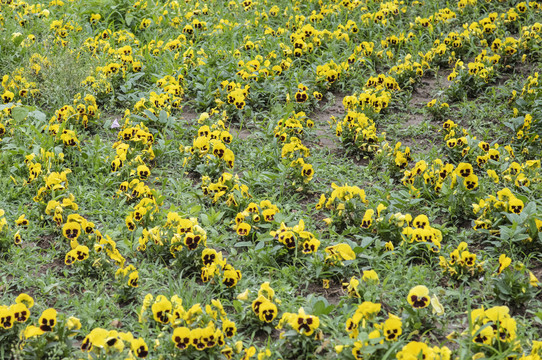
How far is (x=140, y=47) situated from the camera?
6.49 meters

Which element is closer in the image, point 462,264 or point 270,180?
point 462,264

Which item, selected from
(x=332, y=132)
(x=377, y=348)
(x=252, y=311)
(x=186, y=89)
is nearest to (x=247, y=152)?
(x=332, y=132)

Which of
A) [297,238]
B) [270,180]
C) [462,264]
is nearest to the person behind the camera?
[462,264]

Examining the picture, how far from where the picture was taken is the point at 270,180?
4.53 meters

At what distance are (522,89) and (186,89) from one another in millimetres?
3041

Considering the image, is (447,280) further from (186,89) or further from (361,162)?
(186,89)

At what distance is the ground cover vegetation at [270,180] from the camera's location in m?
3.14

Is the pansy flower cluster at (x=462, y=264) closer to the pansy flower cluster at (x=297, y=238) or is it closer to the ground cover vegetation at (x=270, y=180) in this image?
the ground cover vegetation at (x=270, y=180)

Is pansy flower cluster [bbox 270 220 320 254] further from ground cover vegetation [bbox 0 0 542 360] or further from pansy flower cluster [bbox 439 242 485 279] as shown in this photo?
pansy flower cluster [bbox 439 242 485 279]

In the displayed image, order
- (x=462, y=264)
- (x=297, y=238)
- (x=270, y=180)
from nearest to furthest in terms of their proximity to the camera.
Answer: (x=462, y=264), (x=297, y=238), (x=270, y=180)

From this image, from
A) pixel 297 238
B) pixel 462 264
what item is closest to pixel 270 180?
pixel 297 238

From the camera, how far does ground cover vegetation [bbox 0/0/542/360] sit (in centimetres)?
314

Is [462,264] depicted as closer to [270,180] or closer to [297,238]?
[297,238]

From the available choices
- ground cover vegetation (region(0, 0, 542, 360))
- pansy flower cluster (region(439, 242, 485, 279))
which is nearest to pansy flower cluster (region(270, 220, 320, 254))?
ground cover vegetation (region(0, 0, 542, 360))
